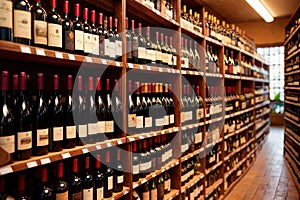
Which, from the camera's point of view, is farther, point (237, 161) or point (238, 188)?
point (237, 161)

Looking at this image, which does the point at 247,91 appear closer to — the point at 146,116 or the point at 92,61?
the point at 146,116

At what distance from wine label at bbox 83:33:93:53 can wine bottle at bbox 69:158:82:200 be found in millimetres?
722

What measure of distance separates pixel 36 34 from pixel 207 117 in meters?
2.71

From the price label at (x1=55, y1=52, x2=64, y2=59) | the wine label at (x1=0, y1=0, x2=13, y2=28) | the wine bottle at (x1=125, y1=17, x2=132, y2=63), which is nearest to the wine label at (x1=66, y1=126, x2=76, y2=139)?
the price label at (x1=55, y1=52, x2=64, y2=59)

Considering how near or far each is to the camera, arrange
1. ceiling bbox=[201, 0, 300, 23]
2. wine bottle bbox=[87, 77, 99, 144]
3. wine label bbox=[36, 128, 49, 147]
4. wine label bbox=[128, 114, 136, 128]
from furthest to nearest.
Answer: ceiling bbox=[201, 0, 300, 23]
wine label bbox=[128, 114, 136, 128]
wine bottle bbox=[87, 77, 99, 144]
wine label bbox=[36, 128, 49, 147]

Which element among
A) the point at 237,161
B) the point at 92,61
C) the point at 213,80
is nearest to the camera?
the point at 92,61

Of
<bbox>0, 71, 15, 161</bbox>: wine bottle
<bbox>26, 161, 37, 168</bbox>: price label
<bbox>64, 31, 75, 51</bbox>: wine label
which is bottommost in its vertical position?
<bbox>26, 161, 37, 168</bbox>: price label

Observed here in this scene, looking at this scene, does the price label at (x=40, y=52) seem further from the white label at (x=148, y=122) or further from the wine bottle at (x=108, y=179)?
the white label at (x=148, y=122)

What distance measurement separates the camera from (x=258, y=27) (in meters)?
8.93

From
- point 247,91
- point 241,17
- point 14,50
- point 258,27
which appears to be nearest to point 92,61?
point 14,50

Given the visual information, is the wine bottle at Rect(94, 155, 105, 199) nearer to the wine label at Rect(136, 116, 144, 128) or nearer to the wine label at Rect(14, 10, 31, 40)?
the wine label at Rect(136, 116, 144, 128)

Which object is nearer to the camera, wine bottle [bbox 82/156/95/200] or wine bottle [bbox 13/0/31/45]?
wine bottle [bbox 13/0/31/45]

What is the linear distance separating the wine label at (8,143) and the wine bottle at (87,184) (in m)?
0.59

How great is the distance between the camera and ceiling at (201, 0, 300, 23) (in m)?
7.03
